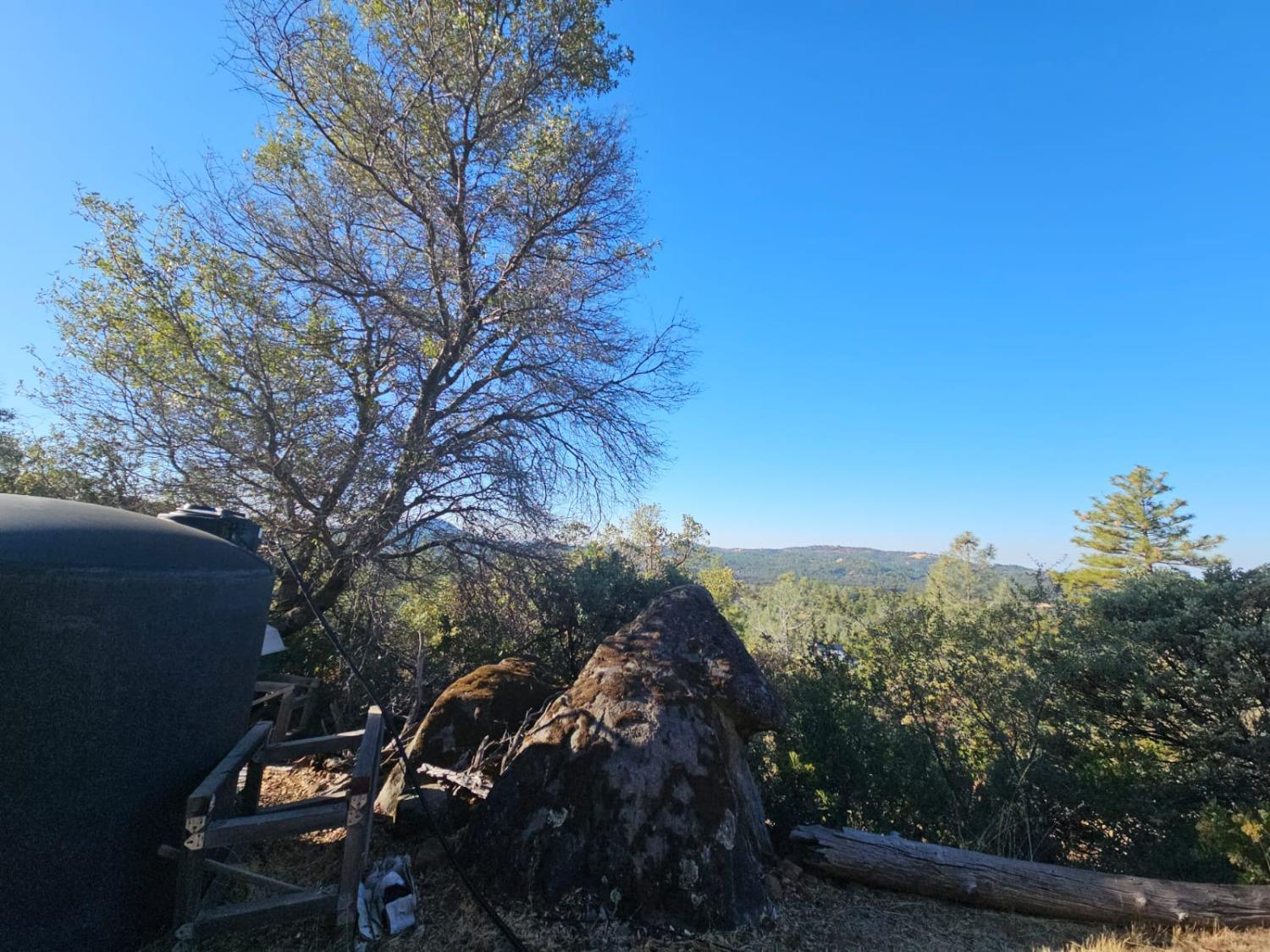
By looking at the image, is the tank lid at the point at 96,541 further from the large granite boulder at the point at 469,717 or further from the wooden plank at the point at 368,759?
the large granite boulder at the point at 469,717

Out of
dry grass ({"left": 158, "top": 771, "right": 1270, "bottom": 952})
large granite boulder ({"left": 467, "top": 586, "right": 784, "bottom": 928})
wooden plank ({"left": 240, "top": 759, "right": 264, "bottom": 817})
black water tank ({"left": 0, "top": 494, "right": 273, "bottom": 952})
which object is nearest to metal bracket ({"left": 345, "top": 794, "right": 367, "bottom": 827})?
dry grass ({"left": 158, "top": 771, "right": 1270, "bottom": 952})

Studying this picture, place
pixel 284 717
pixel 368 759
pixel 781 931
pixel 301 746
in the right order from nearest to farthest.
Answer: pixel 368 759 < pixel 781 931 < pixel 301 746 < pixel 284 717

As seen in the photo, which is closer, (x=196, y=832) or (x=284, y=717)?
(x=196, y=832)

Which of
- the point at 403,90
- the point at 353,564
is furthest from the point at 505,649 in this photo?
the point at 403,90

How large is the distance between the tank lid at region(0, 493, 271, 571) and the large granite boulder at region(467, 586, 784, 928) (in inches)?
92.3

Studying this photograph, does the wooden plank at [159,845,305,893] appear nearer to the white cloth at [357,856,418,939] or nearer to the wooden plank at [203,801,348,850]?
the wooden plank at [203,801,348,850]

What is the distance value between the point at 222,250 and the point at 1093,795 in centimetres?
1100

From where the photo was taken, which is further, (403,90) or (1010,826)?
(403,90)

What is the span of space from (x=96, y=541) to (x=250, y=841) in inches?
65.7

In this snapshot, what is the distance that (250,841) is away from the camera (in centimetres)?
272

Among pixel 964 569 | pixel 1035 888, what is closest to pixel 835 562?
pixel 964 569

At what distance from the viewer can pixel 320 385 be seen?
671 cm

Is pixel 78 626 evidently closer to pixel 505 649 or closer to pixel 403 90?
pixel 505 649

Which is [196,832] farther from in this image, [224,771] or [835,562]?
[835,562]
